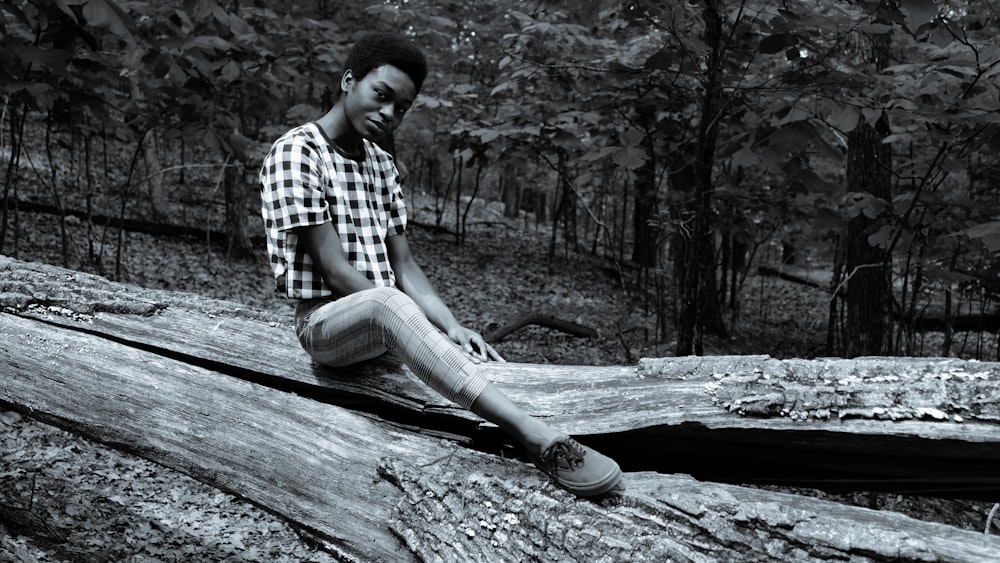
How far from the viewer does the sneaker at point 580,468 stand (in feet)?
6.48

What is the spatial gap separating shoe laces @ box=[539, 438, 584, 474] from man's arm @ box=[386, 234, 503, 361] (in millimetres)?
609

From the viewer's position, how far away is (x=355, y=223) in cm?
257

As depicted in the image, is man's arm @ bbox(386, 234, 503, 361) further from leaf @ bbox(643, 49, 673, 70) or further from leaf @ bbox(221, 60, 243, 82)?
leaf @ bbox(221, 60, 243, 82)

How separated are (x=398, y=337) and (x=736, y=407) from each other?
3.69 ft

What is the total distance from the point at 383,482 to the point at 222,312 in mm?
1268

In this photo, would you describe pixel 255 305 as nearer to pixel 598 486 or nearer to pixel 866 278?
pixel 598 486

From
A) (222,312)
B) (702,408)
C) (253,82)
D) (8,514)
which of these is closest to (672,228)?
(702,408)

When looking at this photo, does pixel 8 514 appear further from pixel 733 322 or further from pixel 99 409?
Answer: pixel 733 322

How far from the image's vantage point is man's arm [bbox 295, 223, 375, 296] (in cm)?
232

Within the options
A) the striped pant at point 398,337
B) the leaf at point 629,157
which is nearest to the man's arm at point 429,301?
the striped pant at point 398,337

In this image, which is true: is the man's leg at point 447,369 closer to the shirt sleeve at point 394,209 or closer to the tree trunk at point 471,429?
the tree trunk at point 471,429

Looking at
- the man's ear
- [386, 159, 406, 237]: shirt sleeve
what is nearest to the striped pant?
[386, 159, 406, 237]: shirt sleeve

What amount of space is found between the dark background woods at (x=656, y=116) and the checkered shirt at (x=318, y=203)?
1292 millimetres

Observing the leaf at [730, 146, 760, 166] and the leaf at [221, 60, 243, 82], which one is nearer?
the leaf at [730, 146, 760, 166]
